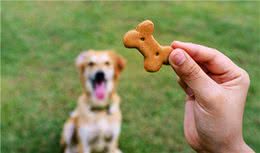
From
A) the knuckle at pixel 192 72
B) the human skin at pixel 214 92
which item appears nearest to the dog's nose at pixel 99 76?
the human skin at pixel 214 92

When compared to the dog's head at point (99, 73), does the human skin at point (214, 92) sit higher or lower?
higher

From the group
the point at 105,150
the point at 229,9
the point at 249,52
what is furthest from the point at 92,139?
the point at 229,9

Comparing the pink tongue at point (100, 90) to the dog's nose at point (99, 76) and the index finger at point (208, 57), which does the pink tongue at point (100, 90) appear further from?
the index finger at point (208, 57)

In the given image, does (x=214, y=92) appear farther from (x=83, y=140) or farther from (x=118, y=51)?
(x=118, y=51)

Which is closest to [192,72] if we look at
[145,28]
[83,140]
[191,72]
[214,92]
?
[191,72]

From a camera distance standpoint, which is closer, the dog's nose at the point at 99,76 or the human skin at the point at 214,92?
the human skin at the point at 214,92

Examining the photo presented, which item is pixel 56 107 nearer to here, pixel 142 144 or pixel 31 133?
pixel 31 133

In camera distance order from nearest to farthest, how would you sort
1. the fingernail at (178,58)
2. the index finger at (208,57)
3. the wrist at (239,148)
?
the fingernail at (178,58) → the index finger at (208,57) → the wrist at (239,148)
